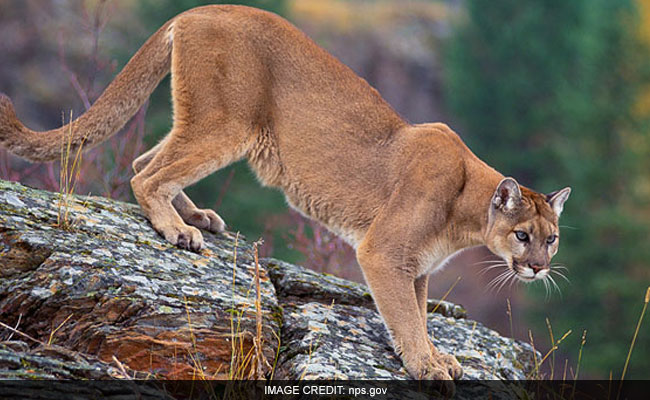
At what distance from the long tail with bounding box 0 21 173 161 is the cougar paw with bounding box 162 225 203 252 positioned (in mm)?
943

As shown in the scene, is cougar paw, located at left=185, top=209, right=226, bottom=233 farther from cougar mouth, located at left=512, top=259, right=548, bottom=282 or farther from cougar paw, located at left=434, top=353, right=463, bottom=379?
cougar mouth, located at left=512, top=259, right=548, bottom=282

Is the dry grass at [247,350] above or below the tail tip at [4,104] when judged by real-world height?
below

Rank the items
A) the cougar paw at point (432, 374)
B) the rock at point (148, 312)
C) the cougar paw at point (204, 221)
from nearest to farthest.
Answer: the rock at point (148, 312)
the cougar paw at point (432, 374)
the cougar paw at point (204, 221)

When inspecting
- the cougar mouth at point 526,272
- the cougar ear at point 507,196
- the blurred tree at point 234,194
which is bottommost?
the cougar mouth at point 526,272

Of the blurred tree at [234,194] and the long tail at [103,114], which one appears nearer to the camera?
the long tail at [103,114]

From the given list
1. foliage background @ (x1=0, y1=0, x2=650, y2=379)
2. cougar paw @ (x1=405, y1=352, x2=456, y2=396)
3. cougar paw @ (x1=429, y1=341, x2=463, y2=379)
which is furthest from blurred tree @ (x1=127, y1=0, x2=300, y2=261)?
cougar paw @ (x1=405, y1=352, x2=456, y2=396)

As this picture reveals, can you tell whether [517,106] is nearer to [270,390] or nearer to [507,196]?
[507,196]

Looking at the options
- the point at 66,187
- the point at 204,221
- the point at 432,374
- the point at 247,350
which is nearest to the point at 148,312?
the point at 247,350

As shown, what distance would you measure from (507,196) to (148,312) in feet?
8.80

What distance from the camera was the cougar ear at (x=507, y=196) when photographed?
5.45 metres

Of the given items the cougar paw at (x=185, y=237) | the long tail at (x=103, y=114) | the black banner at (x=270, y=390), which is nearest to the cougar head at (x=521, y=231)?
the black banner at (x=270, y=390)

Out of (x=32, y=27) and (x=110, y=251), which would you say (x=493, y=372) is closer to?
(x=110, y=251)

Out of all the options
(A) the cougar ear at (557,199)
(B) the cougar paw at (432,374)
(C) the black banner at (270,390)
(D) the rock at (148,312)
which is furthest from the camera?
(A) the cougar ear at (557,199)

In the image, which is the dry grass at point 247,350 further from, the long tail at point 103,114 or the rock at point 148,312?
the long tail at point 103,114
